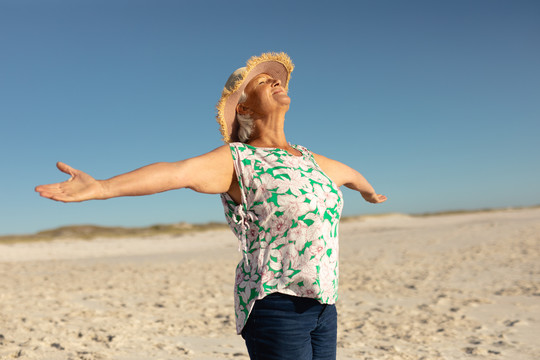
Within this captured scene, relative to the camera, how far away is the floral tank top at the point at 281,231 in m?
1.79

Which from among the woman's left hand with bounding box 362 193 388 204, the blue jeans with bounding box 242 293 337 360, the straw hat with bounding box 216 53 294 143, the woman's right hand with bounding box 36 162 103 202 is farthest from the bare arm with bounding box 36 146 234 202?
the woman's left hand with bounding box 362 193 388 204

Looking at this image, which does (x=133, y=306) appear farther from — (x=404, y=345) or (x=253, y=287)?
(x=253, y=287)

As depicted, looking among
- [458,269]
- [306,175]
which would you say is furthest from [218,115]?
[458,269]

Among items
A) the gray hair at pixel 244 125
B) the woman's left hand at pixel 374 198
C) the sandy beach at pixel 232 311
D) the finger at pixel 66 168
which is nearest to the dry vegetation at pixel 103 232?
the sandy beach at pixel 232 311

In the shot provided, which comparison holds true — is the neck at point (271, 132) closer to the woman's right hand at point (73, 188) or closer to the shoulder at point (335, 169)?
the shoulder at point (335, 169)

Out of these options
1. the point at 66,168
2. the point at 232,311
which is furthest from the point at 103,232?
the point at 66,168

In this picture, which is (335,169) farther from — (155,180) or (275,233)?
(155,180)

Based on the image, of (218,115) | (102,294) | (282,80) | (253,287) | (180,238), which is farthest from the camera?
(180,238)

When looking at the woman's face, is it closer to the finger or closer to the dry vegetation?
the finger

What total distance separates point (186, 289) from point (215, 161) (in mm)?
6872

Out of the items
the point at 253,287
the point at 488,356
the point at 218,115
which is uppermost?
the point at 218,115

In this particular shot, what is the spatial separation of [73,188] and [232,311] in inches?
198

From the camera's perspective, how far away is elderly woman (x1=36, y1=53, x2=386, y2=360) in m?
1.78

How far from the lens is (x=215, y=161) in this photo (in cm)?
185
